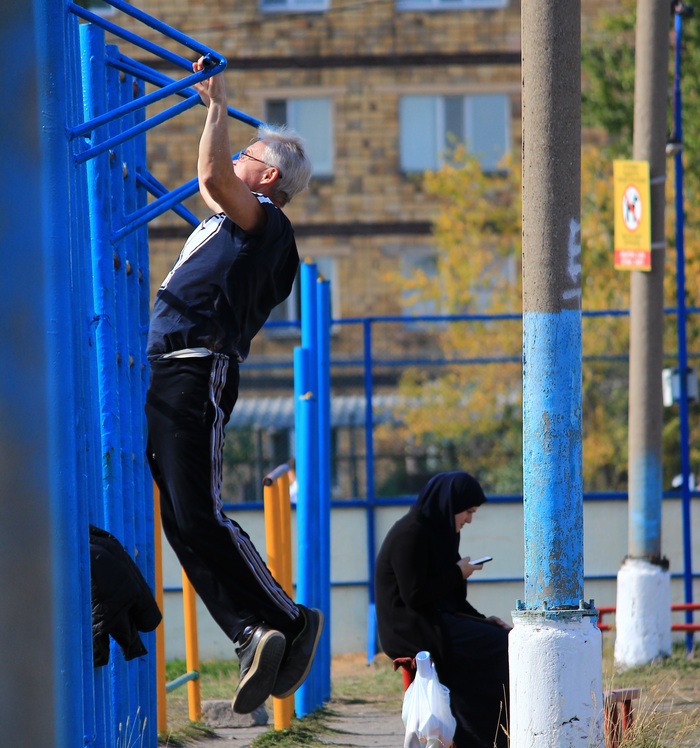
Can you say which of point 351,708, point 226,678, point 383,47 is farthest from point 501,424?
point 383,47

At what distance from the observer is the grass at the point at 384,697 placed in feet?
17.6

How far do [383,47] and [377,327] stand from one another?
5.05 m

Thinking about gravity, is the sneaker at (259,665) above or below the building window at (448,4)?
below

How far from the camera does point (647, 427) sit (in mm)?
8477

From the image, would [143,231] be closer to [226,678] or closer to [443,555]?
[443,555]

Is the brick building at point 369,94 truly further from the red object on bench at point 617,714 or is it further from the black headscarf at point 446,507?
the red object on bench at point 617,714

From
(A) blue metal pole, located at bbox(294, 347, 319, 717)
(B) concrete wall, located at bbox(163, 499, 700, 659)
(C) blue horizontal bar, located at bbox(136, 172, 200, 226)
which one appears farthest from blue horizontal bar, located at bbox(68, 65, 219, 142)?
(B) concrete wall, located at bbox(163, 499, 700, 659)

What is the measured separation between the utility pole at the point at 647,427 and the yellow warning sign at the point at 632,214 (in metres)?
0.07

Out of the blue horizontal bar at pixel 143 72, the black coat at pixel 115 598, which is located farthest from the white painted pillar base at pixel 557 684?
the blue horizontal bar at pixel 143 72

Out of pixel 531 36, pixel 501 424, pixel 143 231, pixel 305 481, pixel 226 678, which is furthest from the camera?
pixel 501 424

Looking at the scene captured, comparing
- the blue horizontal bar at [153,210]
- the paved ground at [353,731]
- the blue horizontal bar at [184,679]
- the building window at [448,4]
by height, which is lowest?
the paved ground at [353,731]

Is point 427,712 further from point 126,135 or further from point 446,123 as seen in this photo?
point 446,123

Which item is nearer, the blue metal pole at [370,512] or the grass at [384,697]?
the grass at [384,697]

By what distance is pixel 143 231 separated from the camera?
5645mm
